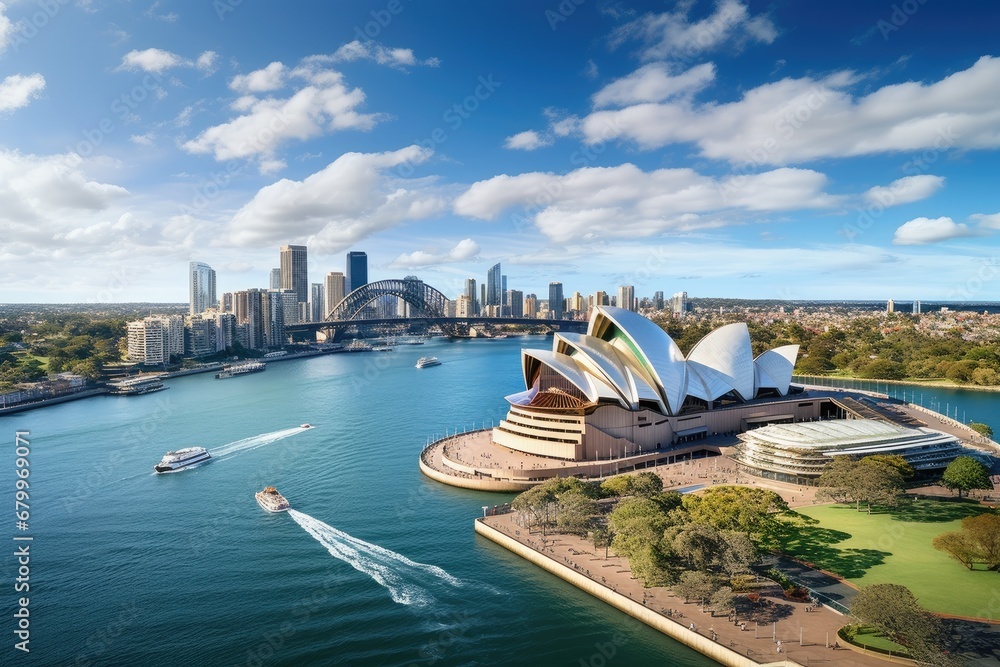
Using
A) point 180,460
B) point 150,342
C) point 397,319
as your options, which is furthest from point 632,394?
point 397,319

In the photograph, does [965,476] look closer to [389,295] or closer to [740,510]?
[740,510]

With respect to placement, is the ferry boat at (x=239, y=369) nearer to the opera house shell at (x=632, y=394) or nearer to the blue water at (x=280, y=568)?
the blue water at (x=280, y=568)

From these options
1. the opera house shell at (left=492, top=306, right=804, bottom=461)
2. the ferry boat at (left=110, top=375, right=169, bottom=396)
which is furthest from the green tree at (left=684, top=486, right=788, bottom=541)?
the ferry boat at (left=110, top=375, right=169, bottom=396)

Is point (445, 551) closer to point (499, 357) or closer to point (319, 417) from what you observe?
point (319, 417)

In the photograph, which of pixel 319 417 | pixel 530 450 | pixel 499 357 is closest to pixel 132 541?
pixel 530 450

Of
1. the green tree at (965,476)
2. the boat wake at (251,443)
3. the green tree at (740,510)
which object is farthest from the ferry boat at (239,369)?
the green tree at (965,476)
